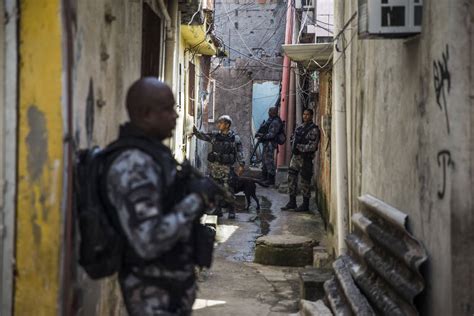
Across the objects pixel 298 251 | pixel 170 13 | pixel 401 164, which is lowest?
pixel 298 251

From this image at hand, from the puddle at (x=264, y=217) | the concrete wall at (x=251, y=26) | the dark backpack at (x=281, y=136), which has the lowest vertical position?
the puddle at (x=264, y=217)

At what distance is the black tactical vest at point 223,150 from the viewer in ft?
43.3

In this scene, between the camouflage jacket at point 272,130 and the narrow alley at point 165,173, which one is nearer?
the narrow alley at point 165,173

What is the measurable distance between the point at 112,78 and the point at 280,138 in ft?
44.8

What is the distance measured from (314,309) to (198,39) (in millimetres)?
8122

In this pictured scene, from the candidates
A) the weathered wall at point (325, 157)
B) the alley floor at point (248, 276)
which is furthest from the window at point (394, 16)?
the weathered wall at point (325, 157)

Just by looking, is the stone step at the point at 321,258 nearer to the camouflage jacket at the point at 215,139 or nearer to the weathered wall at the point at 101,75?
the weathered wall at the point at 101,75

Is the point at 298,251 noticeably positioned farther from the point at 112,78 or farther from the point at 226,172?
the point at 112,78

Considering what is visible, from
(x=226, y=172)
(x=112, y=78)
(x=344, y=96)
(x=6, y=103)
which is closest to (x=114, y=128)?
(x=112, y=78)

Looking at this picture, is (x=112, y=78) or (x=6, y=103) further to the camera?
(x=112, y=78)

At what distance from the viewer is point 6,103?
337 centimetres

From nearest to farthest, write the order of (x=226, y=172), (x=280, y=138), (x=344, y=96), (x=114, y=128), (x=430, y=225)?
1. (x=430, y=225)
2. (x=114, y=128)
3. (x=344, y=96)
4. (x=226, y=172)
5. (x=280, y=138)

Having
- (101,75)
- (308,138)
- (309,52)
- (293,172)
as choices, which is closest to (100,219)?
(101,75)

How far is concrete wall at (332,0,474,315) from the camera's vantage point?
359cm
